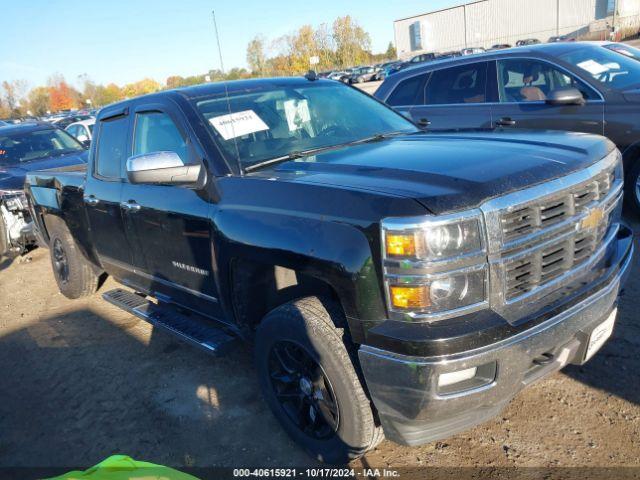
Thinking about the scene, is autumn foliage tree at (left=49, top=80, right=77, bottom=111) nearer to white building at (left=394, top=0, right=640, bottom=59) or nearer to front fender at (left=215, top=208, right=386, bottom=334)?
white building at (left=394, top=0, right=640, bottom=59)

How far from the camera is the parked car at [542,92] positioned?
5484mm

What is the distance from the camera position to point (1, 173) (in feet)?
27.4

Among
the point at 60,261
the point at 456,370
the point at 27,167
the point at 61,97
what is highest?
the point at 61,97

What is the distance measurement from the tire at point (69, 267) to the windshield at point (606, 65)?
5.44 meters

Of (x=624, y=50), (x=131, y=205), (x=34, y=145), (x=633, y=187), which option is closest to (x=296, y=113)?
(x=131, y=205)

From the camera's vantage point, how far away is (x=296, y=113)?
366 cm

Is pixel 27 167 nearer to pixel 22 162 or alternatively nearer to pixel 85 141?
pixel 22 162

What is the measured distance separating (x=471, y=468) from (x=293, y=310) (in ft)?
3.87

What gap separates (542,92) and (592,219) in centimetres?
394

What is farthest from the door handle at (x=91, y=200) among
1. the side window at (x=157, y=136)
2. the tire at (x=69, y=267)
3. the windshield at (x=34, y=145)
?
the windshield at (x=34, y=145)

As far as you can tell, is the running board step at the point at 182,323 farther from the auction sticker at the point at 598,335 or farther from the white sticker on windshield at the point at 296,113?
the auction sticker at the point at 598,335

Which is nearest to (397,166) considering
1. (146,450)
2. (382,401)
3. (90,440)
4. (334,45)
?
(382,401)

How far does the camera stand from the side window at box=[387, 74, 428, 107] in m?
7.06

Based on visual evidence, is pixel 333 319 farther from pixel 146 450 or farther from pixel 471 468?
pixel 146 450
